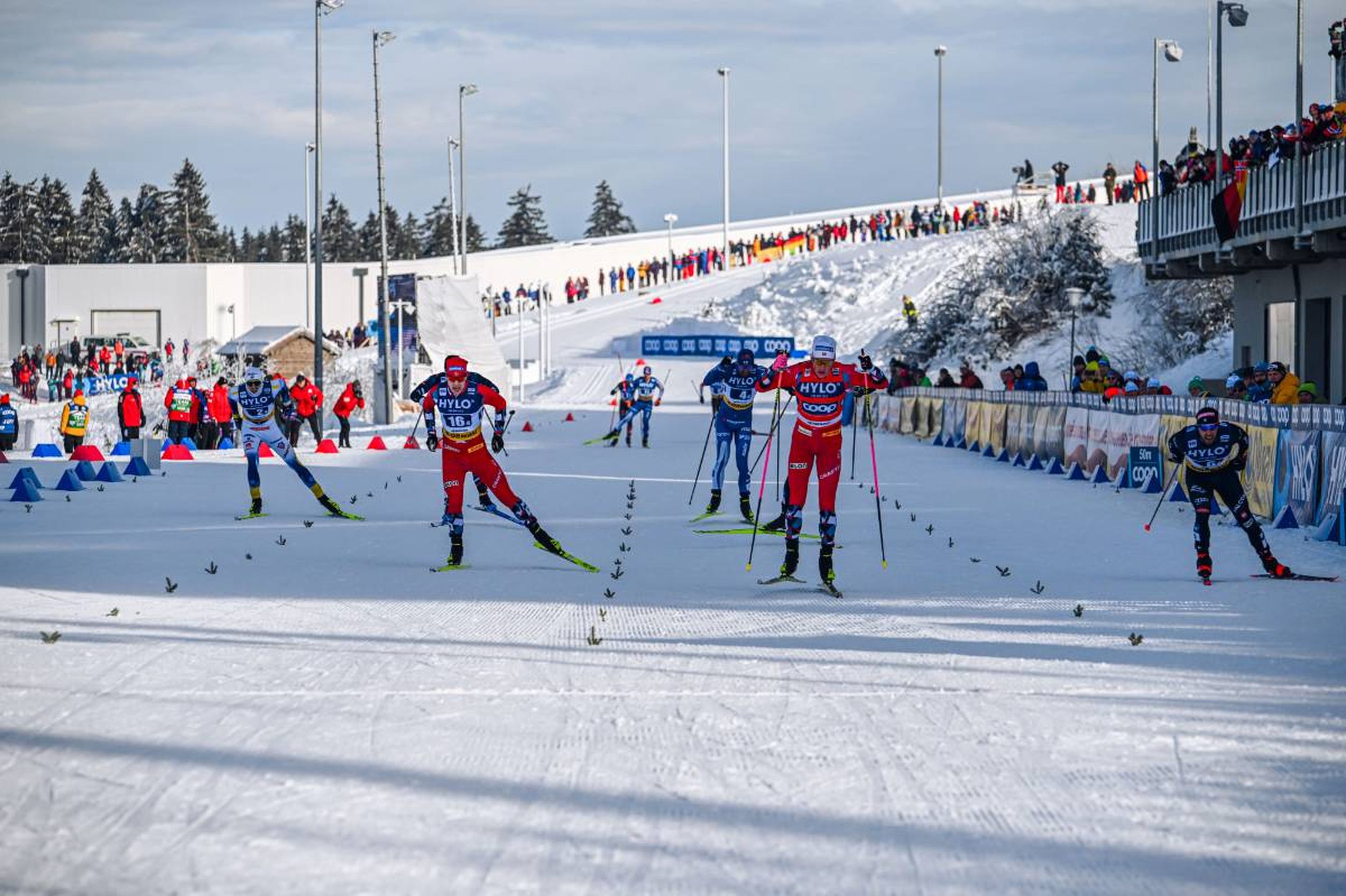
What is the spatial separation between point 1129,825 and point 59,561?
11.2m

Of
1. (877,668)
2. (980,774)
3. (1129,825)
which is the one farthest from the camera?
(877,668)

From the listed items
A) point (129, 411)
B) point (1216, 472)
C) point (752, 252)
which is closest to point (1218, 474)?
point (1216, 472)

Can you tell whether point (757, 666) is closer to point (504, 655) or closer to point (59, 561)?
point (504, 655)

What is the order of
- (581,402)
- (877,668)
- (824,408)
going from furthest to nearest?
(581,402), (824,408), (877,668)

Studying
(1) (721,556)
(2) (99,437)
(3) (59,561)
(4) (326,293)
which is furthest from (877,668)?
(4) (326,293)

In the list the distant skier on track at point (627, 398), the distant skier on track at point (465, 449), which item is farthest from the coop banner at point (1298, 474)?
the distant skier on track at point (627, 398)

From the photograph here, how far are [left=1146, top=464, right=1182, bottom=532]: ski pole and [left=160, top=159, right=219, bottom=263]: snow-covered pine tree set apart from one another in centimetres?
11633

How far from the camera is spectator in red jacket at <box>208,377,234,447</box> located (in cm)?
3619

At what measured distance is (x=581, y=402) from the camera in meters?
64.8

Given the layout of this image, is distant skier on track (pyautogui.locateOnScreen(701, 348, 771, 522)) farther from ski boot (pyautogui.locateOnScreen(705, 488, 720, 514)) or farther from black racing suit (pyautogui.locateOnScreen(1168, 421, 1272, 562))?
black racing suit (pyautogui.locateOnScreen(1168, 421, 1272, 562))

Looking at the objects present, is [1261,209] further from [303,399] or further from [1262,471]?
[303,399]

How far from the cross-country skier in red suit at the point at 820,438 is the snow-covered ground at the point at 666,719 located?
1.74 ft

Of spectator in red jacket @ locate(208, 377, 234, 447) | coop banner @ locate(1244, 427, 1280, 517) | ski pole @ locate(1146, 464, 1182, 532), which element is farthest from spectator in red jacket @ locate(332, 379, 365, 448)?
coop banner @ locate(1244, 427, 1280, 517)

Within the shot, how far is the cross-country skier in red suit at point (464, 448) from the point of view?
46.5ft
